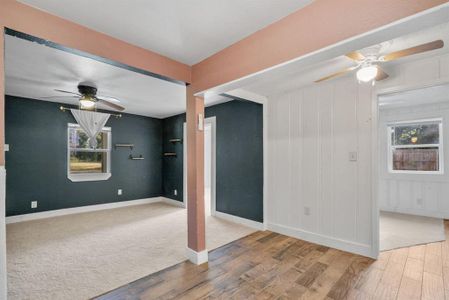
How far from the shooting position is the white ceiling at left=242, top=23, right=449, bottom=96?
1776 mm

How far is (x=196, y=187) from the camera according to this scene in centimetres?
245

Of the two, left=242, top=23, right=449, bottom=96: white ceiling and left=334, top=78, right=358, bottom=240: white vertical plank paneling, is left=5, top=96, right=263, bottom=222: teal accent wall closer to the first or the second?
left=242, top=23, right=449, bottom=96: white ceiling

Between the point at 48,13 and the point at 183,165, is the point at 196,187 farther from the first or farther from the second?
the point at 183,165

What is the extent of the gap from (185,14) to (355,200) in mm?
2875

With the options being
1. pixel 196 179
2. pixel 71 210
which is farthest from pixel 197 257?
pixel 71 210

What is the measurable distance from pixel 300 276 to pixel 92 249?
267cm

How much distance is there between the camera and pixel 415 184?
4453 millimetres

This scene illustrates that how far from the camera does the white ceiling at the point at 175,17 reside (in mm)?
1486

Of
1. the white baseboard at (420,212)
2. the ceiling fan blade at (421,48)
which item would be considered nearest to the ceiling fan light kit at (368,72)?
the ceiling fan blade at (421,48)

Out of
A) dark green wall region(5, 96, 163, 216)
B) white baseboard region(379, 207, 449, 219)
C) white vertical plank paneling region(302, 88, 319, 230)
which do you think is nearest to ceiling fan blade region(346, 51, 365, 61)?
white vertical plank paneling region(302, 88, 319, 230)

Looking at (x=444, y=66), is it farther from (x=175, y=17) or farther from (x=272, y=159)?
(x=175, y=17)

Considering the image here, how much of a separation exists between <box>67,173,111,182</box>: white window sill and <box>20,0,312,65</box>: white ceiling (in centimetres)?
397

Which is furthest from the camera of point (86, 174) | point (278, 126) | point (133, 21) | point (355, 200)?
point (86, 174)

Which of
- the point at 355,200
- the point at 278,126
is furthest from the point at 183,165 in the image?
the point at 355,200
